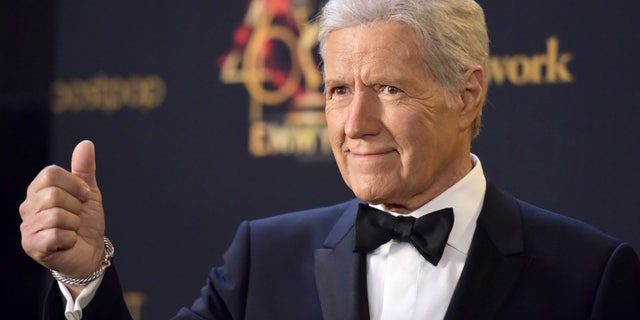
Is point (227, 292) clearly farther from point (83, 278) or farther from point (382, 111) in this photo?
point (382, 111)

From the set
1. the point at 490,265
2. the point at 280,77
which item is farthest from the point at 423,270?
the point at 280,77

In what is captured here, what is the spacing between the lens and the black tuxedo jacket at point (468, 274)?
1.92 m

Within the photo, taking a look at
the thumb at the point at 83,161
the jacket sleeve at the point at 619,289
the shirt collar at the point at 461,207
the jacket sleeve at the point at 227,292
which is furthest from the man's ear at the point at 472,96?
the thumb at the point at 83,161

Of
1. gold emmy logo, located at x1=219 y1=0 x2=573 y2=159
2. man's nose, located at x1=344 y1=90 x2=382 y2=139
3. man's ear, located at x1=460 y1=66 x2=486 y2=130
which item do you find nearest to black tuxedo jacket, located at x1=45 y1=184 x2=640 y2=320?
man's ear, located at x1=460 y1=66 x2=486 y2=130

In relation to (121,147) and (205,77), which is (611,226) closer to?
(205,77)

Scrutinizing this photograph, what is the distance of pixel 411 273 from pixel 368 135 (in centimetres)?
27

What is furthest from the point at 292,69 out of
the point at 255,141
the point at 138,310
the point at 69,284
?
the point at 69,284

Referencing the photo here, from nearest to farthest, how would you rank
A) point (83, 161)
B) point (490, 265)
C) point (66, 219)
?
point (66, 219) < point (83, 161) < point (490, 265)

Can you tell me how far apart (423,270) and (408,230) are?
8 cm

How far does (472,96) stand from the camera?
80.3 inches

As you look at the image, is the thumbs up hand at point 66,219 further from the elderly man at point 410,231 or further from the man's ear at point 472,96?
the man's ear at point 472,96

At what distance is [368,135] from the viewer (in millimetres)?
1913

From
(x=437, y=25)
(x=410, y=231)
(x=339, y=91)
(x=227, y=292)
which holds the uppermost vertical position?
(x=437, y=25)

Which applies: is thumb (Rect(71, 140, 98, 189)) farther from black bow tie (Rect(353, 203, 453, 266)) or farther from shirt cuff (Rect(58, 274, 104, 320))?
black bow tie (Rect(353, 203, 453, 266))
